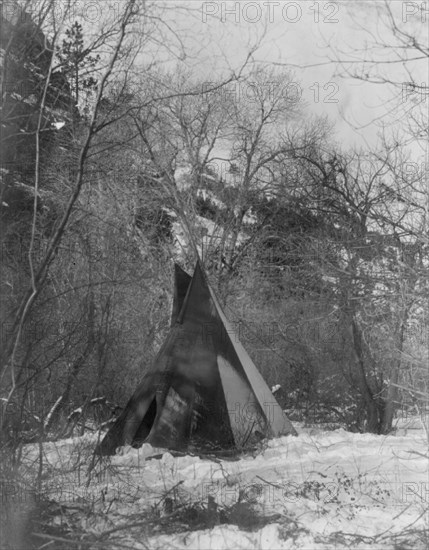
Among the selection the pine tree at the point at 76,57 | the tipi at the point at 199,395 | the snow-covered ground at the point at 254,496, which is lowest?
the snow-covered ground at the point at 254,496

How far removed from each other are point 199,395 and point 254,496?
3.02m

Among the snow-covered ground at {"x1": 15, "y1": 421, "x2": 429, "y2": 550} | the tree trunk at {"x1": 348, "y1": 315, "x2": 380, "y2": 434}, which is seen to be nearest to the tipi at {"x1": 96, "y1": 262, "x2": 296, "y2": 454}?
the snow-covered ground at {"x1": 15, "y1": 421, "x2": 429, "y2": 550}

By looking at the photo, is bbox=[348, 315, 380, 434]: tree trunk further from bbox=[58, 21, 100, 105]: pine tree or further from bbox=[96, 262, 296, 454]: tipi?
bbox=[58, 21, 100, 105]: pine tree

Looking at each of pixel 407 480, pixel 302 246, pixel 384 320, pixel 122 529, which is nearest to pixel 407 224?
pixel 384 320

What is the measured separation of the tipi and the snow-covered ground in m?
0.48

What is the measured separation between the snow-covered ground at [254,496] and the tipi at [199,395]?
48 centimetres

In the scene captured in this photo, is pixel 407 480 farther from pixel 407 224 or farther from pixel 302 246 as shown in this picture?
pixel 302 246

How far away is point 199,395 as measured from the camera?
8531 mm

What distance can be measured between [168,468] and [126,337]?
823 cm

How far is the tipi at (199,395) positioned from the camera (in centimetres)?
830

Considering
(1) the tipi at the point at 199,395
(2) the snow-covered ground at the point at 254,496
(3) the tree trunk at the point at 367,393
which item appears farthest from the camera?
(3) the tree trunk at the point at 367,393

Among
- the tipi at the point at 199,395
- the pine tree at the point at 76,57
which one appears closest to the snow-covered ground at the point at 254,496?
the tipi at the point at 199,395

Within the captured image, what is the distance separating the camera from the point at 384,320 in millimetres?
10672

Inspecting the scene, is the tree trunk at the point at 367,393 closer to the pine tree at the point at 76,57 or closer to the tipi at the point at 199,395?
the tipi at the point at 199,395
